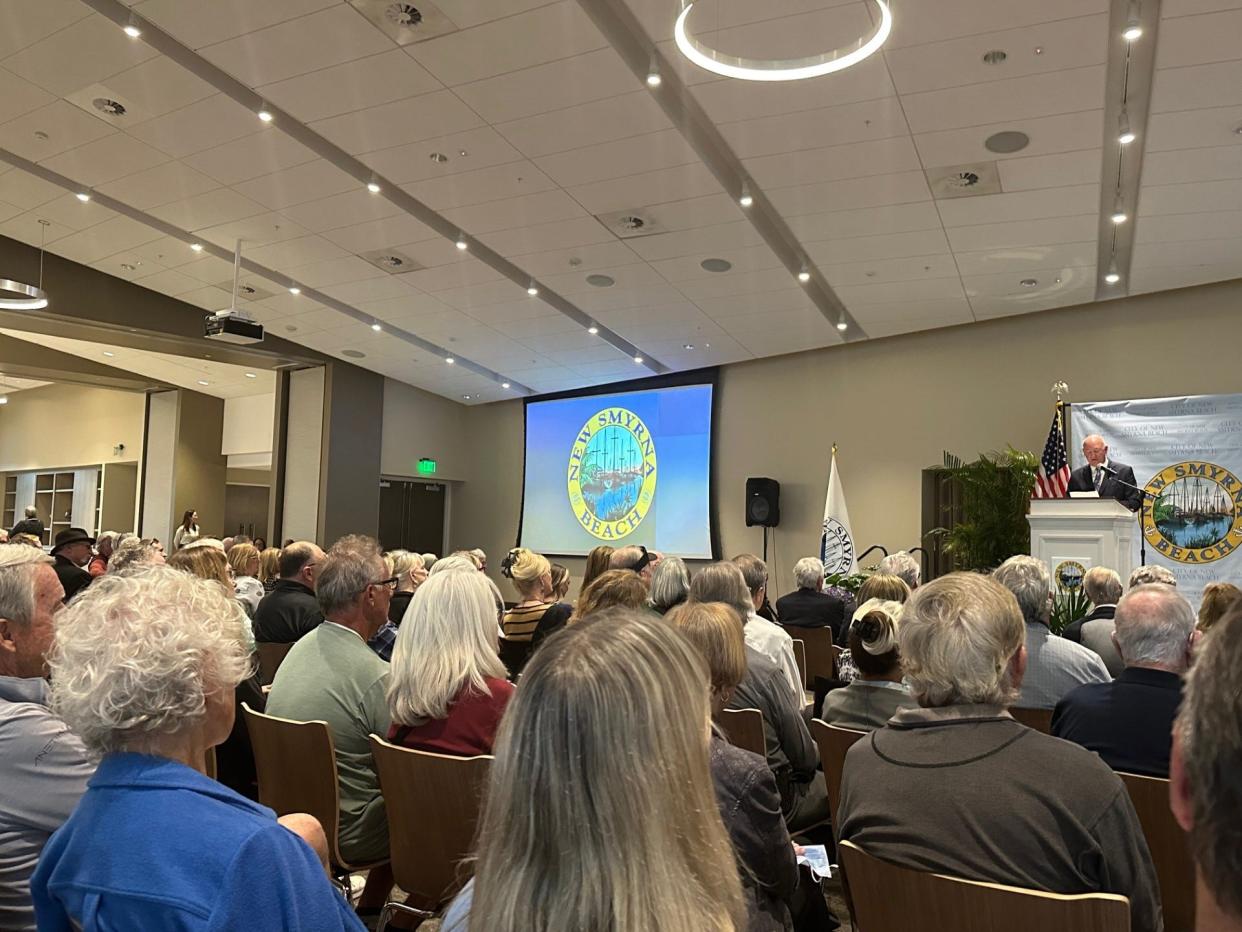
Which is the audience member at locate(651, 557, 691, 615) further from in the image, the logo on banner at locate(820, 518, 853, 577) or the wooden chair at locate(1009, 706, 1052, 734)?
the logo on banner at locate(820, 518, 853, 577)

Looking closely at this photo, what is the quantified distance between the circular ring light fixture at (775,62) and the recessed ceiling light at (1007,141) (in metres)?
1.57

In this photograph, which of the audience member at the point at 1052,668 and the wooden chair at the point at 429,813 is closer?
the wooden chair at the point at 429,813

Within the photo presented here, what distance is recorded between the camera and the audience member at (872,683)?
283cm

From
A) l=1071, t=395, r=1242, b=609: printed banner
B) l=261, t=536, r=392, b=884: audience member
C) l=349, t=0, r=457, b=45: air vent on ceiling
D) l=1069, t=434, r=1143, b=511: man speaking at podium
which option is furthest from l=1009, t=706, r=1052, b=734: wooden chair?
l=1071, t=395, r=1242, b=609: printed banner

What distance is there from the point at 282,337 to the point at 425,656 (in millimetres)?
11917

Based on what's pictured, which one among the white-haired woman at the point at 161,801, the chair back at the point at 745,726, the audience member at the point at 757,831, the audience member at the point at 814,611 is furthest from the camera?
the audience member at the point at 814,611

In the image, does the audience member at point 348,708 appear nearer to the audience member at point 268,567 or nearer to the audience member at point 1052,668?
the audience member at point 1052,668

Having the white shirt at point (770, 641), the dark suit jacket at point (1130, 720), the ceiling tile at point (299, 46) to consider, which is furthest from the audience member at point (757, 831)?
the ceiling tile at point (299, 46)

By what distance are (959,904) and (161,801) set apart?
127 cm

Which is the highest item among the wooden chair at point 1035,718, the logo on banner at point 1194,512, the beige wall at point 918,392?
the beige wall at point 918,392

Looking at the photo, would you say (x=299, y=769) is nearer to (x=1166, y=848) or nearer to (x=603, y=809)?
(x=603, y=809)

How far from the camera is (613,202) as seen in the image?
766cm

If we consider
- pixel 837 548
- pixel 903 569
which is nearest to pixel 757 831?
pixel 903 569

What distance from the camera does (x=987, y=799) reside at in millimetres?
1655
